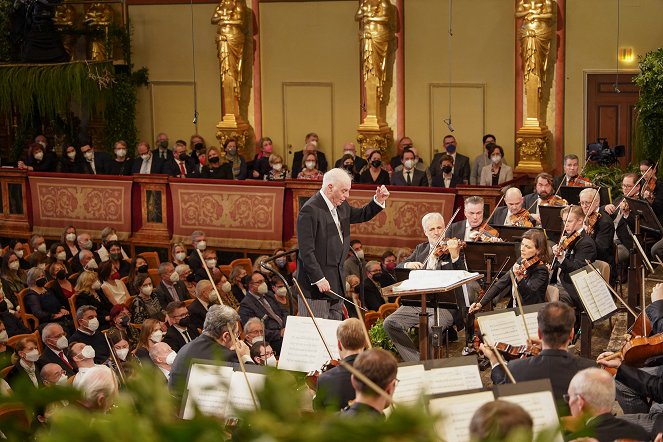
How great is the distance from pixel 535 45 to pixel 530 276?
23.6 ft

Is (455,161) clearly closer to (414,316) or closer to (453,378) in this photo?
(414,316)

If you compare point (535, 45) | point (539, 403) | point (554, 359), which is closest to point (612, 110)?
point (535, 45)

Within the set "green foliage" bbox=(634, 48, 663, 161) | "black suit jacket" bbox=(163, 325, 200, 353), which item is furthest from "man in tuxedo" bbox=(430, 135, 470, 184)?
"black suit jacket" bbox=(163, 325, 200, 353)

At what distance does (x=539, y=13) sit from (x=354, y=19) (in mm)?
2899

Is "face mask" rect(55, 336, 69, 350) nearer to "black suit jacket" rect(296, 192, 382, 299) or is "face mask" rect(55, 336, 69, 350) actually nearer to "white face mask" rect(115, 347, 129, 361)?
"white face mask" rect(115, 347, 129, 361)

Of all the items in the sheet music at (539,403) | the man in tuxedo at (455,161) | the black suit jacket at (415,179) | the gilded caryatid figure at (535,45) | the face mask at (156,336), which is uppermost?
the gilded caryatid figure at (535,45)

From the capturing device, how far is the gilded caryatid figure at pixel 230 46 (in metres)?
15.5

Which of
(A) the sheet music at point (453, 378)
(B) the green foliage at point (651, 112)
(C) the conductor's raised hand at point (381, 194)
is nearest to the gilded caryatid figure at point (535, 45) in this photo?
(B) the green foliage at point (651, 112)

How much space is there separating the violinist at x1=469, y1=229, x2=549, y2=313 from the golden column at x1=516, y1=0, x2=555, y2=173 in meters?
6.81

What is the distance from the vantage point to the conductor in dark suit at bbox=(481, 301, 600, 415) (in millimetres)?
4715

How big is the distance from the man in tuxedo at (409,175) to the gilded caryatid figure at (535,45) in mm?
2110

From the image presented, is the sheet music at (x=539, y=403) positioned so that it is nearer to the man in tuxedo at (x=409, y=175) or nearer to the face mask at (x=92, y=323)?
the face mask at (x=92, y=323)

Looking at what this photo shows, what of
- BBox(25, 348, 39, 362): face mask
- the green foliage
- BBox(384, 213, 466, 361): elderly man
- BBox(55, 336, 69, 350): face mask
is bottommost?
BBox(25, 348, 39, 362): face mask

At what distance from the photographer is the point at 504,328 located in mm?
5863
